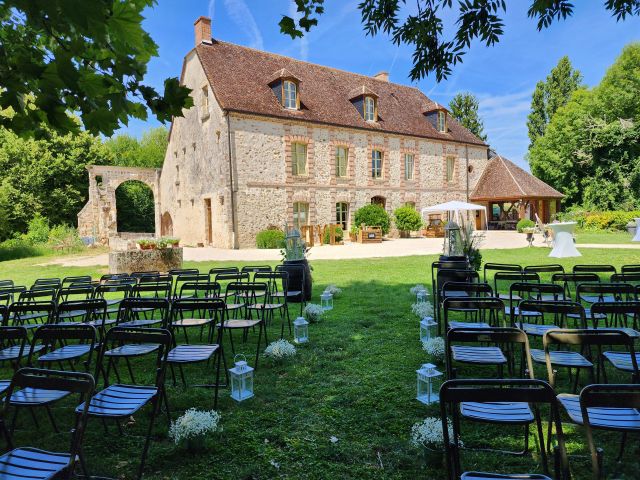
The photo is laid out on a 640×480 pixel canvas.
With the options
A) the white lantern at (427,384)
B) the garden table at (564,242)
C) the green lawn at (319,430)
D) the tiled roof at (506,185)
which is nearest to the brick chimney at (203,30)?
the garden table at (564,242)

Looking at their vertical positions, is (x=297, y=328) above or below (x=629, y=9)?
below

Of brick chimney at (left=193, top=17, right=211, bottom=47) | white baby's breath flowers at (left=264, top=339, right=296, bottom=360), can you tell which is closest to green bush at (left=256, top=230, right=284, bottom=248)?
brick chimney at (left=193, top=17, right=211, bottom=47)

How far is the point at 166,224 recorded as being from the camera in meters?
26.2

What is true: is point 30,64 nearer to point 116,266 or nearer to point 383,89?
point 116,266

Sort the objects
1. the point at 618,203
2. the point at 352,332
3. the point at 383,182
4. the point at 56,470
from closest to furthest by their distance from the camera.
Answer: the point at 56,470 < the point at 352,332 < the point at 383,182 < the point at 618,203

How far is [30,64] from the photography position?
6.79 ft

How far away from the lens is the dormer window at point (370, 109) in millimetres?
22516

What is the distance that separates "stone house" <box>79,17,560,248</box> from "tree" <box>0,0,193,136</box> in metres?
15.9

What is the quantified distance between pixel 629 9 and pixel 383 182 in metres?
18.6

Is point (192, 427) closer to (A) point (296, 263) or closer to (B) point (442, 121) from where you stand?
(A) point (296, 263)

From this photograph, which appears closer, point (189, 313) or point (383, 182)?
point (189, 313)

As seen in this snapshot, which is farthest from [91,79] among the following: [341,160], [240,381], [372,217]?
[341,160]

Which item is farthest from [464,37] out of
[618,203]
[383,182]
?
[618,203]

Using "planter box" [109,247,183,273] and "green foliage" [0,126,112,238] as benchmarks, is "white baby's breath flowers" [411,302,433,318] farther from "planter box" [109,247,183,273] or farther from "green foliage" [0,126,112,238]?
"green foliage" [0,126,112,238]
